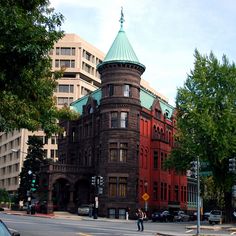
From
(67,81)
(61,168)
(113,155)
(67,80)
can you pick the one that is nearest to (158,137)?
(113,155)

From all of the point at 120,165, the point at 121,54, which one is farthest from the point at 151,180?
the point at 121,54

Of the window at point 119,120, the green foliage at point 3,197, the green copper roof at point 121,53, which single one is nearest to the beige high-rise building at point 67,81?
the green foliage at point 3,197

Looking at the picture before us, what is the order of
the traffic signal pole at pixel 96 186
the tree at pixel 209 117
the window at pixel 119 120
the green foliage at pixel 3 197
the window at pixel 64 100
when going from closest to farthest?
the tree at pixel 209 117 < the traffic signal pole at pixel 96 186 < the window at pixel 119 120 < the green foliage at pixel 3 197 < the window at pixel 64 100

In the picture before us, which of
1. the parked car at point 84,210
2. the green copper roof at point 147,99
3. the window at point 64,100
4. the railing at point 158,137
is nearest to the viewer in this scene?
the parked car at point 84,210

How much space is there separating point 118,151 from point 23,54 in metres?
51.6

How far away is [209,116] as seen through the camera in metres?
49.3

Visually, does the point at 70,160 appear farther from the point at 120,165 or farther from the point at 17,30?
the point at 17,30

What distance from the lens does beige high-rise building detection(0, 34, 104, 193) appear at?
11612cm

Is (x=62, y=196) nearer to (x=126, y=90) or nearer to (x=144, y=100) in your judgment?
(x=144, y=100)

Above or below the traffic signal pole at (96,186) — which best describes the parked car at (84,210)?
below

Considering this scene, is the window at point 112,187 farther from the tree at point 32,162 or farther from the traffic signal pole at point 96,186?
the tree at point 32,162

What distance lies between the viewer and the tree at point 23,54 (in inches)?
388

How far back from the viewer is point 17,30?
32.7ft

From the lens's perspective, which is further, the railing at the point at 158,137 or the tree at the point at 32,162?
the tree at the point at 32,162
